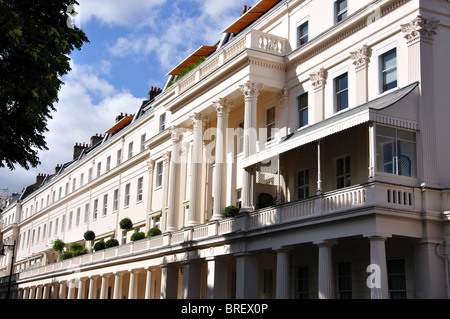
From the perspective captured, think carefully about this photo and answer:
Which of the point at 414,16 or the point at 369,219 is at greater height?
the point at 414,16

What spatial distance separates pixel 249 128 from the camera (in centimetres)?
2498

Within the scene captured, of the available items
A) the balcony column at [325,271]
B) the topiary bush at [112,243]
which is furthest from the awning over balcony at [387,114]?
the topiary bush at [112,243]

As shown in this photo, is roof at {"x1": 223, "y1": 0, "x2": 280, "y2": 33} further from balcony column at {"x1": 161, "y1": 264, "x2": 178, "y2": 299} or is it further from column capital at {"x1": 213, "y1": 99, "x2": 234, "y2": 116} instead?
balcony column at {"x1": 161, "y1": 264, "x2": 178, "y2": 299}

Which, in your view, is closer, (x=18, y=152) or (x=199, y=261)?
(x=18, y=152)

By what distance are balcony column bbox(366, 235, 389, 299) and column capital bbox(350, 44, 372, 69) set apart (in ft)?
23.4

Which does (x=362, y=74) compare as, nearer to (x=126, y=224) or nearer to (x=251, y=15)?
(x=251, y=15)

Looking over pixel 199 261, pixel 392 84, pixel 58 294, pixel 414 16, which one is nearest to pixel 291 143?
pixel 392 84

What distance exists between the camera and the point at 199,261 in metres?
27.2

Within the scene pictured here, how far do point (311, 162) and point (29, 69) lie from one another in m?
11.1

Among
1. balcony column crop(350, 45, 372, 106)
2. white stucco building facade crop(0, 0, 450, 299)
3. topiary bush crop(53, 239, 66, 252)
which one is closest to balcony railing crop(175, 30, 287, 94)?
white stucco building facade crop(0, 0, 450, 299)

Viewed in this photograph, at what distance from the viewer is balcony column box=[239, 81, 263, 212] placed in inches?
959
